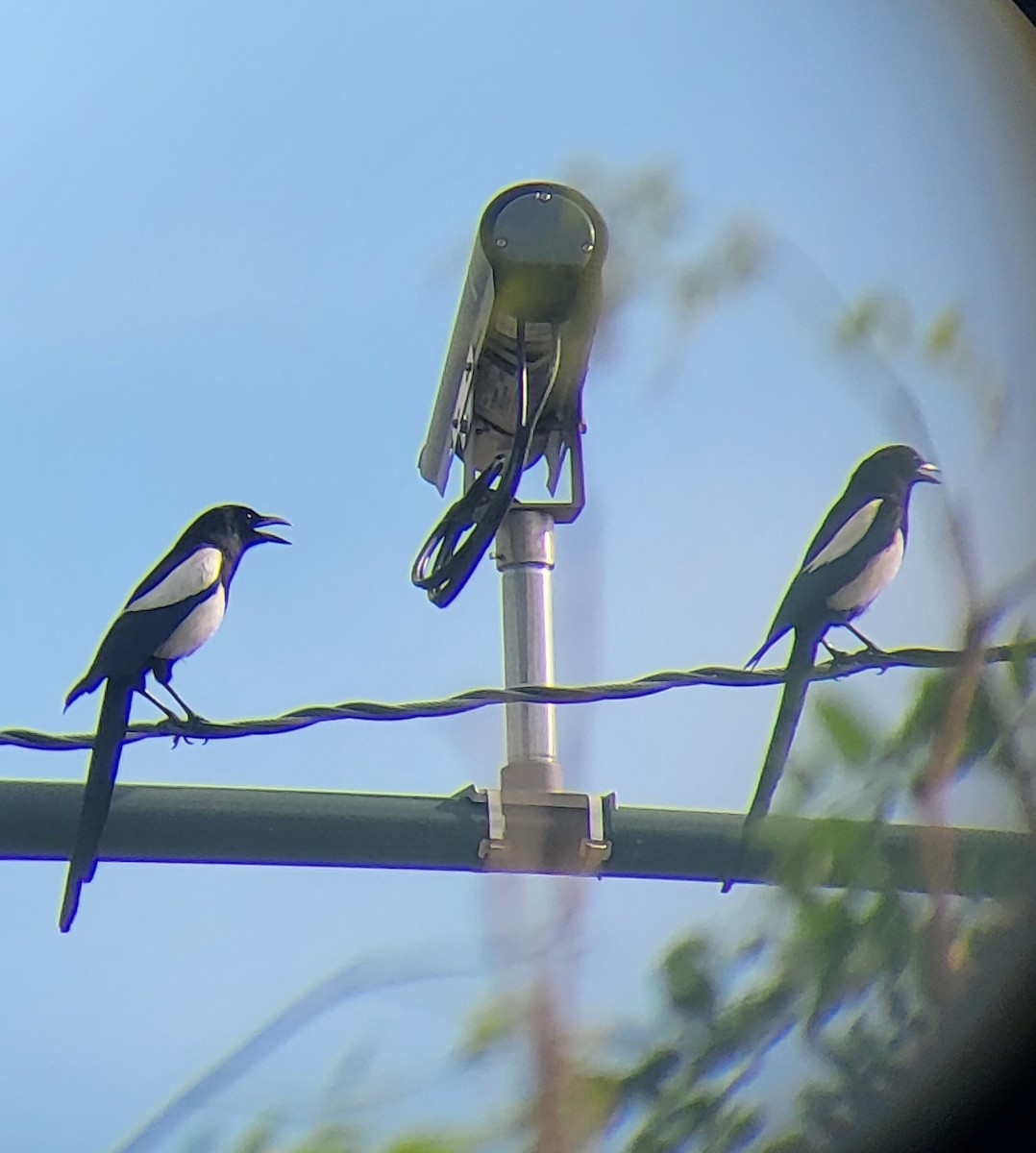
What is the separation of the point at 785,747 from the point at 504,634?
0.18 m

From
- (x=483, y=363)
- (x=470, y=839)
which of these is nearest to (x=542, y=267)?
(x=483, y=363)

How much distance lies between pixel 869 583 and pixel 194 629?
18.0 inches

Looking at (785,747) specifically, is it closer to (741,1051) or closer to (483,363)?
(741,1051)

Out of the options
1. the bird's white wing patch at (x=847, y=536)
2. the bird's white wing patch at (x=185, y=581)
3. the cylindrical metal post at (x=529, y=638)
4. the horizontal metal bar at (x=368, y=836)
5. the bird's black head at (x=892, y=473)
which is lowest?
the horizontal metal bar at (x=368, y=836)

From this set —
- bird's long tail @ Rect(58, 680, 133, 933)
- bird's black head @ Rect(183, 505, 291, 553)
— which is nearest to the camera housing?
bird's black head @ Rect(183, 505, 291, 553)

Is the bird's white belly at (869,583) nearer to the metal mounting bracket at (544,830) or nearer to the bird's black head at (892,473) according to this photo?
the bird's black head at (892,473)

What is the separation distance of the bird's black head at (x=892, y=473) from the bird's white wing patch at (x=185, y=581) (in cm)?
41

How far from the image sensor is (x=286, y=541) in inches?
47.4

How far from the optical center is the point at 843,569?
1198 millimetres

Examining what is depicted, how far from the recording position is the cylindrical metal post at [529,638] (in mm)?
1055

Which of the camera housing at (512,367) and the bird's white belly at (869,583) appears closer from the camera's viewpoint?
the camera housing at (512,367)

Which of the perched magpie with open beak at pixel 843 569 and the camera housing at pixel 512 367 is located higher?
the camera housing at pixel 512 367

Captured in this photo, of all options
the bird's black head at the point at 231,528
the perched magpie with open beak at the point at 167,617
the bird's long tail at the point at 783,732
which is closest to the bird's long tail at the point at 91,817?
the perched magpie with open beak at the point at 167,617

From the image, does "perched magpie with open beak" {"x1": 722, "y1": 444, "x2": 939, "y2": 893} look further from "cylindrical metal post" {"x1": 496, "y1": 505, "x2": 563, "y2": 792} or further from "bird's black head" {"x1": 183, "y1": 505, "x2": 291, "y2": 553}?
"bird's black head" {"x1": 183, "y1": 505, "x2": 291, "y2": 553}
